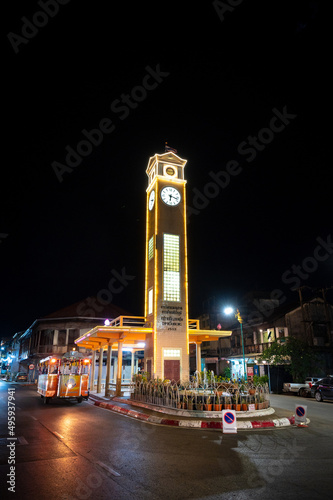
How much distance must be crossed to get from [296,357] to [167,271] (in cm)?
1632

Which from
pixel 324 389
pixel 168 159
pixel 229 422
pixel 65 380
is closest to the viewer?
pixel 229 422

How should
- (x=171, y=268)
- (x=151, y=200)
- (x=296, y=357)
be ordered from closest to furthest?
(x=171, y=268), (x=151, y=200), (x=296, y=357)

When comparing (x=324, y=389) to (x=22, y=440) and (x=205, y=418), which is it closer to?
(x=205, y=418)

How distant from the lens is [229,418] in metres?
10.7

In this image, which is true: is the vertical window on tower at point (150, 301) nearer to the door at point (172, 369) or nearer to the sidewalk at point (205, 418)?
the door at point (172, 369)

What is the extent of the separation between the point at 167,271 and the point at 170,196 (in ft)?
19.1

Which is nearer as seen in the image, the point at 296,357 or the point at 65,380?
the point at 65,380

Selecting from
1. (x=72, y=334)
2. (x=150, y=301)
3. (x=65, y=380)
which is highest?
(x=150, y=301)

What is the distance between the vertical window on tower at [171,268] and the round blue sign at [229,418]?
1216cm

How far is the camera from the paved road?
5488mm

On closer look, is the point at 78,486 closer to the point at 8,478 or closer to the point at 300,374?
the point at 8,478

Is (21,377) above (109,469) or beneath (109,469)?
beneath

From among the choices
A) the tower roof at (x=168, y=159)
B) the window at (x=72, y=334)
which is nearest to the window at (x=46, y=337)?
the window at (x=72, y=334)

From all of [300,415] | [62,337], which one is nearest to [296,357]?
[300,415]
